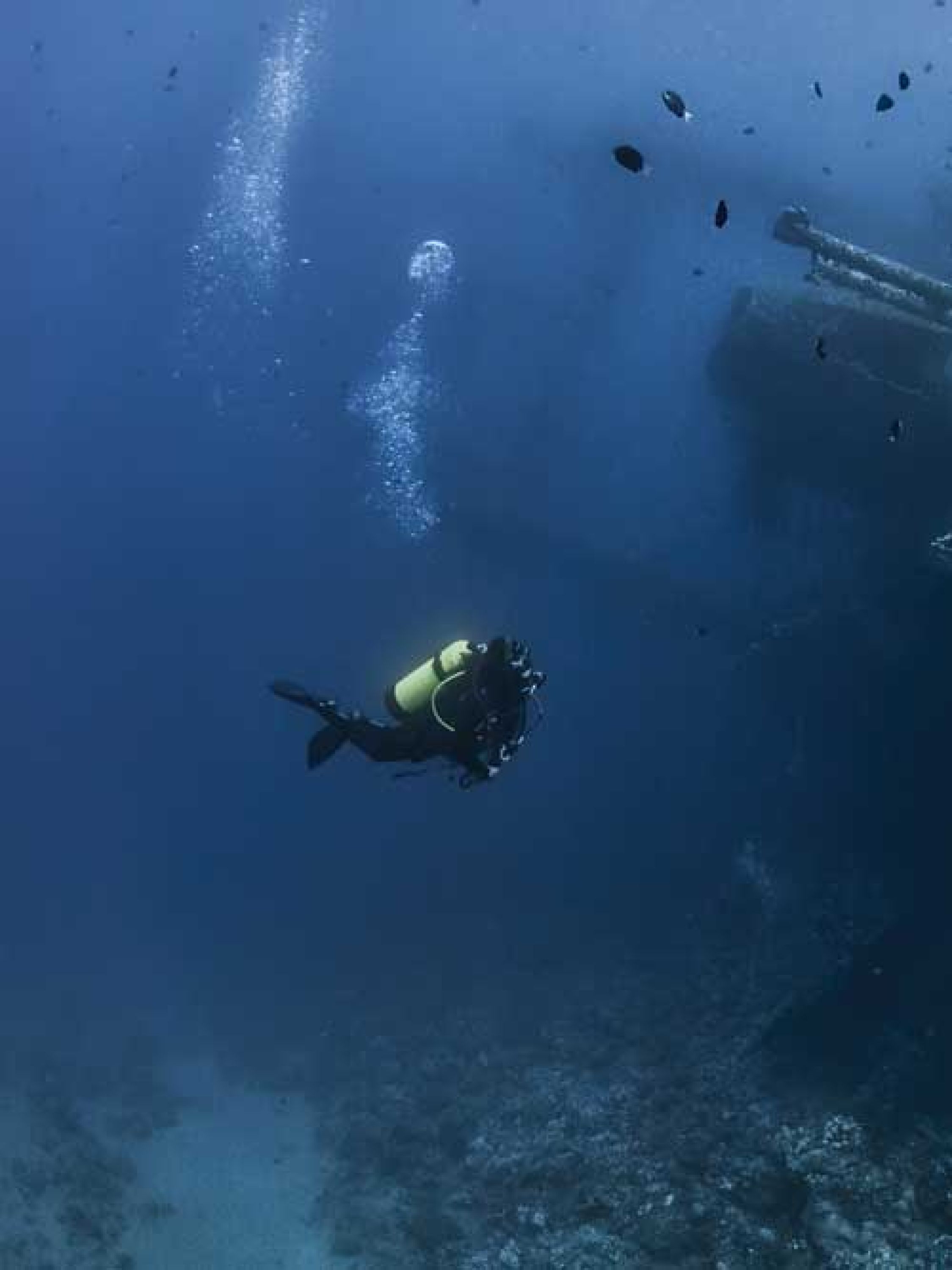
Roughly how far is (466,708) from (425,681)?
489mm

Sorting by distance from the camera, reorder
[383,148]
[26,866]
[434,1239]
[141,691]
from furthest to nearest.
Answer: [383,148], [141,691], [26,866], [434,1239]

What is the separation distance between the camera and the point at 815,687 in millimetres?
17125

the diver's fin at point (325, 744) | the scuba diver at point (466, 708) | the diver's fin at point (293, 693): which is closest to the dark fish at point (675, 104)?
the scuba diver at point (466, 708)

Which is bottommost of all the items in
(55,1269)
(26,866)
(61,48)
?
(55,1269)

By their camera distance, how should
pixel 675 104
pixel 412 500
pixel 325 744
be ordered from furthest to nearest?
pixel 412 500 → pixel 325 744 → pixel 675 104

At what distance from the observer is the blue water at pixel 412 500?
22062 mm

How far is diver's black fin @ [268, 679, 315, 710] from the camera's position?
8.86 meters

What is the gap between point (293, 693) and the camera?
902cm

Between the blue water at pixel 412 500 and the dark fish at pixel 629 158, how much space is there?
10035 mm

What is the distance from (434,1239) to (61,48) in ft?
485

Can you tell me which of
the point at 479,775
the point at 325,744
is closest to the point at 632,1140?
the point at 325,744

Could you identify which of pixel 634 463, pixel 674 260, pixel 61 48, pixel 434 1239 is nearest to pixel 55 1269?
pixel 434 1239

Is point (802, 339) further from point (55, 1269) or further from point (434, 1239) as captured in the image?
point (55, 1269)

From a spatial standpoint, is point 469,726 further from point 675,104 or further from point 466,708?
point 675,104
